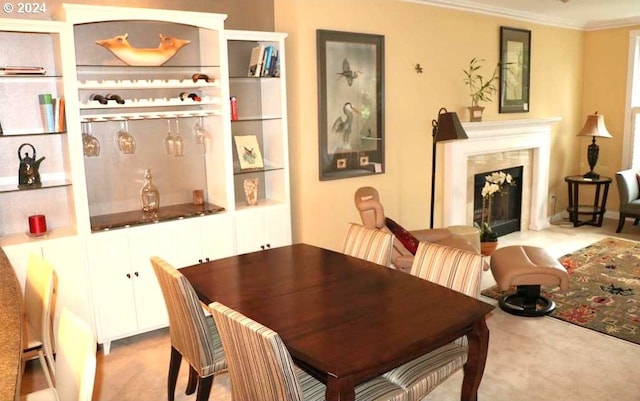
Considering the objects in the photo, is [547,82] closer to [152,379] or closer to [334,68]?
[334,68]

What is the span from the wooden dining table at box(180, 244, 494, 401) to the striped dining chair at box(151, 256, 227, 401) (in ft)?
0.43

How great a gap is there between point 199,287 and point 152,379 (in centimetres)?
97

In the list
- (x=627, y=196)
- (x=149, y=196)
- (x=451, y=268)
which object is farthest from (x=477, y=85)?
(x=149, y=196)

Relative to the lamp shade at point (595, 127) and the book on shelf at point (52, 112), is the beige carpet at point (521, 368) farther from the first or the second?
the lamp shade at point (595, 127)

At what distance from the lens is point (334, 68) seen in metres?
4.62

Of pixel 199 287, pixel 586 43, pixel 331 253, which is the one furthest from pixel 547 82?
pixel 199 287

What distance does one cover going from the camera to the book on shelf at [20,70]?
3273 millimetres

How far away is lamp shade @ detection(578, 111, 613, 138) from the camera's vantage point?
6.87m

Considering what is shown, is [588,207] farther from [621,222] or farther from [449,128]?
[449,128]

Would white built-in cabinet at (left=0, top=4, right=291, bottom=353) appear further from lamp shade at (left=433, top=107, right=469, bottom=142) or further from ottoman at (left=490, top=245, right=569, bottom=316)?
ottoman at (left=490, top=245, right=569, bottom=316)

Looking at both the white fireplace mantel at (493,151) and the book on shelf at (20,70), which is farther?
the white fireplace mantel at (493,151)

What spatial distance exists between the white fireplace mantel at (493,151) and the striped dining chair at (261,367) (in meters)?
3.78

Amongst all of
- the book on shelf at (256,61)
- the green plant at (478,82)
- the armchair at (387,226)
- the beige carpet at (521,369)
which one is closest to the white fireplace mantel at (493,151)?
the green plant at (478,82)

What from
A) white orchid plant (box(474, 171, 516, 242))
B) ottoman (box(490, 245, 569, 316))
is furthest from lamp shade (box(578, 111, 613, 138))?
ottoman (box(490, 245, 569, 316))
